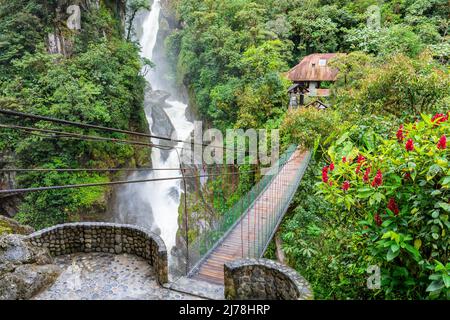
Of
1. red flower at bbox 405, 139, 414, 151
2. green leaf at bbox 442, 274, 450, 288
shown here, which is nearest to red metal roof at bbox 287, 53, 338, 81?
red flower at bbox 405, 139, 414, 151

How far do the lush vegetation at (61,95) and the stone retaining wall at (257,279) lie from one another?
643cm

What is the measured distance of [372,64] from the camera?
394 inches

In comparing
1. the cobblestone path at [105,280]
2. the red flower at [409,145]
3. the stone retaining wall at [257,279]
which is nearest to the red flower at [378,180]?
the red flower at [409,145]

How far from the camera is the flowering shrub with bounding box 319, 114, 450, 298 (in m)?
1.96

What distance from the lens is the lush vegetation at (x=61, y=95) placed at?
8438mm

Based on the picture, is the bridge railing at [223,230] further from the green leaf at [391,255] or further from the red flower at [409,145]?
the red flower at [409,145]

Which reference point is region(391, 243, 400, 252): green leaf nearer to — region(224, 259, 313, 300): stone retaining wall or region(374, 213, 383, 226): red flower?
region(374, 213, 383, 226): red flower

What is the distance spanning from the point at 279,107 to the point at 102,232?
726 centimetres

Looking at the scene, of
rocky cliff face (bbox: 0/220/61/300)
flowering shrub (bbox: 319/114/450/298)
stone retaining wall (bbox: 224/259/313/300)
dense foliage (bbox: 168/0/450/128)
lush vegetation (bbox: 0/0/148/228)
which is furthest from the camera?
dense foliage (bbox: 168/0/450/128)

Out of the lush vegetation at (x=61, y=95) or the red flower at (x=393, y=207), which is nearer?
the red flower at (x=393, y=207)

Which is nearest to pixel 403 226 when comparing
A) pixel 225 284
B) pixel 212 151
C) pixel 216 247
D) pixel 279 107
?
pixel 225 284

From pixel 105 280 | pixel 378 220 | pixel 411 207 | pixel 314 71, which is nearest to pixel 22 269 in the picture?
pixel 105 280

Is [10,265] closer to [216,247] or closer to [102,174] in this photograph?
[216,247]

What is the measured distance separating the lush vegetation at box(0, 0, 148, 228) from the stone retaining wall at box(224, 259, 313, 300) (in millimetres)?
6433
